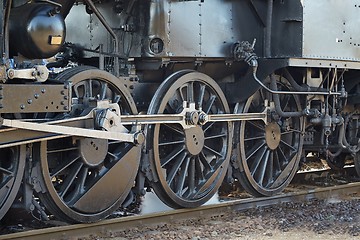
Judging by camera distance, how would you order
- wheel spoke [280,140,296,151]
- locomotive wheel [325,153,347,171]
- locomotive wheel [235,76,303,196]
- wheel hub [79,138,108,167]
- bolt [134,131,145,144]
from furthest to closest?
locomotive wheel [325,153,347,171] → wheel spoke [280,140,296,151] → locomotive wheel [235,76,303,196] → bolt [134,131,145,144] → wheel hub [79,138,108,167]

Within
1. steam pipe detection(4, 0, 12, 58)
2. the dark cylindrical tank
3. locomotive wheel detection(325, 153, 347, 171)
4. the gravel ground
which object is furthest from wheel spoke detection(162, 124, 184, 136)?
locomotive wheel detection(325, 153, 347, 171)

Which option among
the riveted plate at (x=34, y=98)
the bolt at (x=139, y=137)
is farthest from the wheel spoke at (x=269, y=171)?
the riveted plate at (x=34, y=98)

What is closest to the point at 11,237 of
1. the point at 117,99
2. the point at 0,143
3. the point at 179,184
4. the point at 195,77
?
the point at 0,143

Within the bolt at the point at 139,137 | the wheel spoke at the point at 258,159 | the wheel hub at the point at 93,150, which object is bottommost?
the wheel spoke at the point at 258,159

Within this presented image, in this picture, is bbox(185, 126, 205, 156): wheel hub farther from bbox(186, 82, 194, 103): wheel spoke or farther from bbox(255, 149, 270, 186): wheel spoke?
bbox(255, 149, 270, 186): wheel spoke

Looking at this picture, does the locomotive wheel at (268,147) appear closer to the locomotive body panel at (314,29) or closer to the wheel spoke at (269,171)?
the wheel spoke at (269,171)

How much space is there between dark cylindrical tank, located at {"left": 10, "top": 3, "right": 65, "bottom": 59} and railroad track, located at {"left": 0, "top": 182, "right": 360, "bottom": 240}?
5.65 feet

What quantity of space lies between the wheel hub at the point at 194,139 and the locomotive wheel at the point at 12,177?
221cm

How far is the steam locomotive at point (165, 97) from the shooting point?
22.7 ft

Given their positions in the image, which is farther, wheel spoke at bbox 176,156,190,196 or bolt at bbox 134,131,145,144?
wheel spoke at bbox 176,156,190,196

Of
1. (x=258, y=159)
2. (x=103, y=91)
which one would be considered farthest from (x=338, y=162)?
(x=103, y=91)

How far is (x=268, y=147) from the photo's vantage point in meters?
9.73

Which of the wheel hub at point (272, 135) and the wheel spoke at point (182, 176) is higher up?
the wheel hub at point (272, 135)

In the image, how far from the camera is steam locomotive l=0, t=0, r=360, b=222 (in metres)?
6.91
